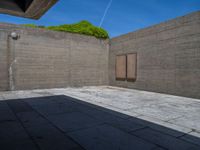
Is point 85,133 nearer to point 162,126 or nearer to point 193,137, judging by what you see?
point 162,126

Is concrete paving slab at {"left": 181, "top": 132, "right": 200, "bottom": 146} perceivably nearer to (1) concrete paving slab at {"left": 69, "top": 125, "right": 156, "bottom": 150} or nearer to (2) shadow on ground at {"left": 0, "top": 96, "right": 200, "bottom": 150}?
(2) shadow on ground at {"left": 0, "top": 96, "right": 200, "bottom": 150}

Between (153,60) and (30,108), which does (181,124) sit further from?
(153,60)

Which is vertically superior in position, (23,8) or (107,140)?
(23,8)

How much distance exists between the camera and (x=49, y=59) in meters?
8.27

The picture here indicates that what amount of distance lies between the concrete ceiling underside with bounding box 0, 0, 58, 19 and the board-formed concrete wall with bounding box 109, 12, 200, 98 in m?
5.69

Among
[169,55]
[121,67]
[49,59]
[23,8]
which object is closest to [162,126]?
[23,8]

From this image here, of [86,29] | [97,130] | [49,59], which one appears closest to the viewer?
[97,130]

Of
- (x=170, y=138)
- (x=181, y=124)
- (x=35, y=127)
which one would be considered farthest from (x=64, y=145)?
(x=181, y=124)

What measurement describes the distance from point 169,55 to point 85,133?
5634mm

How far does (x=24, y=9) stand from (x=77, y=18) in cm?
1150

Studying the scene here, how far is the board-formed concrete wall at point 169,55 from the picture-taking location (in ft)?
19.5

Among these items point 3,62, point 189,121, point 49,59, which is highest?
point 49,59

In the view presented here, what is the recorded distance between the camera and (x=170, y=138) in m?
2.41

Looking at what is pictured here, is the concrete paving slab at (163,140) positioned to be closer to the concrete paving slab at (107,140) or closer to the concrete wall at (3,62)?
the concrete paving slab at (107,140)
